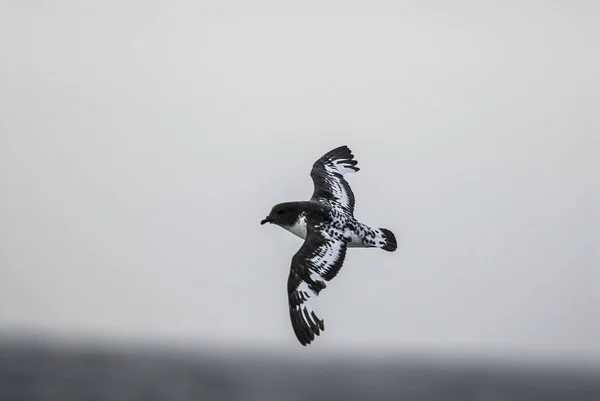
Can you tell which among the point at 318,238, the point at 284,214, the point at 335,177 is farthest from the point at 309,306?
the point at 335,177

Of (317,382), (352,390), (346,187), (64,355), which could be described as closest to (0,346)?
(64,355)

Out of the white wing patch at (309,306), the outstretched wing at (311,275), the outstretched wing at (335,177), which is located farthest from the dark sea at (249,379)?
the white wing patch at (309,306)

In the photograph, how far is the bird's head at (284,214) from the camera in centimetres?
1848

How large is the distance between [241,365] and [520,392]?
42056mm

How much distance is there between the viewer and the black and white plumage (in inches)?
664

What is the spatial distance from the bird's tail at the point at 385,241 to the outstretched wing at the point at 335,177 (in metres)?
1.38

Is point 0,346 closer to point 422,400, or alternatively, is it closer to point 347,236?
point 422,400

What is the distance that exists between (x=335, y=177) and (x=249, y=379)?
76059 millimetres

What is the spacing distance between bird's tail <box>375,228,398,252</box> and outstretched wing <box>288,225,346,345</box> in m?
0.71

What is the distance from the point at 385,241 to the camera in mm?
18547

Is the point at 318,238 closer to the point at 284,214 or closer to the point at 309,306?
the point at 284,214

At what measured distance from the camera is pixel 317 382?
3548 inches

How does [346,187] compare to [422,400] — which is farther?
[422,400]

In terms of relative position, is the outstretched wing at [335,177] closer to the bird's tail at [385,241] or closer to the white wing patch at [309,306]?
the bird's tail at [385,241]
